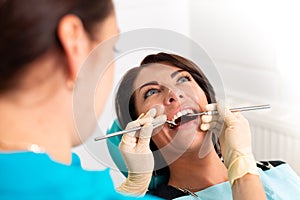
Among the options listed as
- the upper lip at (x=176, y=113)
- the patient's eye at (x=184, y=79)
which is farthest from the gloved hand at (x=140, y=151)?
the patient's eye at (x=184, y=79)

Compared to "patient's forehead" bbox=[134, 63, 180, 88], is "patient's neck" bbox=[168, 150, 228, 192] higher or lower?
lower

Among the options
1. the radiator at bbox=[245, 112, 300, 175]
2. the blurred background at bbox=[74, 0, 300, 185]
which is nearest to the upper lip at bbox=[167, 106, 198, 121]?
the blurred background at bbox=[74, 0, 300, 185]

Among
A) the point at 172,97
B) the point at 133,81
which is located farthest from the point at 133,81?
the point at 172,97

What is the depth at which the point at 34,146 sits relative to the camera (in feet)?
2.04

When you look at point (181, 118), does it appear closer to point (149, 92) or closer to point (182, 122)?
point (182, 122)

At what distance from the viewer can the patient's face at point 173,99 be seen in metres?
1.31

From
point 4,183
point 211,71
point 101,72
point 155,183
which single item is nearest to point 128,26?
point 211,71

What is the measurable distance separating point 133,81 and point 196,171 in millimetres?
339

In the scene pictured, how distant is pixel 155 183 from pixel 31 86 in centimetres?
90

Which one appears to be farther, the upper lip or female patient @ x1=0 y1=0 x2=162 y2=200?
the upper lip

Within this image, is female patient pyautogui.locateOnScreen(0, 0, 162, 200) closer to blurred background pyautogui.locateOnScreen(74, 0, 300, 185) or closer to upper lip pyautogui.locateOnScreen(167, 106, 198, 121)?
upper lip pyautogui.locateOnScreen(167, 106, 198, 121)

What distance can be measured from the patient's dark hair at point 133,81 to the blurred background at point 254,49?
0.30 meters

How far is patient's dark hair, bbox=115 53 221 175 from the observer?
1330mm

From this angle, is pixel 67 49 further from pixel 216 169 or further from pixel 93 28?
pixel 216 169
